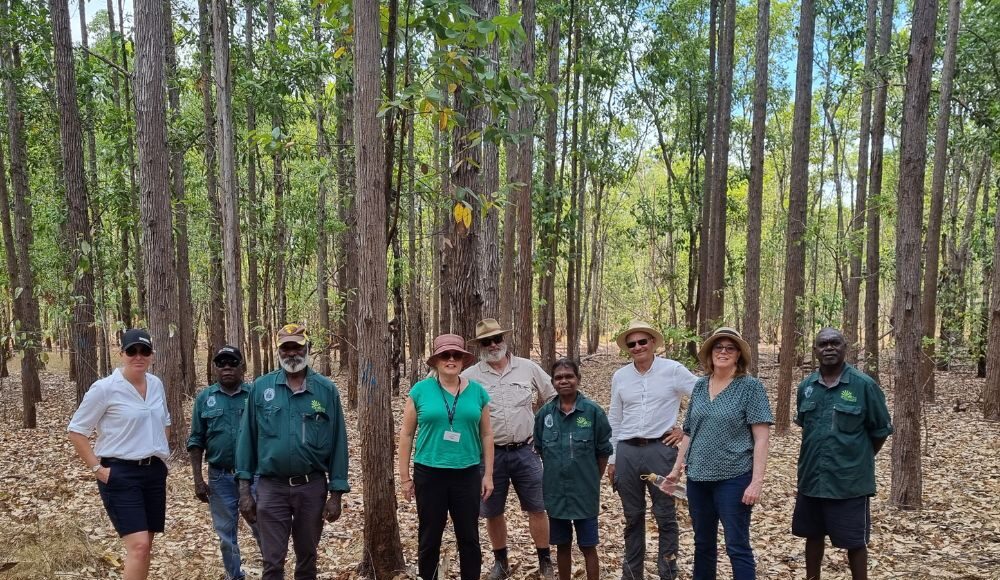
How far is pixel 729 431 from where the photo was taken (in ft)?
14.1

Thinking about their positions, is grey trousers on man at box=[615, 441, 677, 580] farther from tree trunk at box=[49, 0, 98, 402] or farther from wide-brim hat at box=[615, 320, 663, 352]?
tree trunk at box=[49, 0, 98, 402]

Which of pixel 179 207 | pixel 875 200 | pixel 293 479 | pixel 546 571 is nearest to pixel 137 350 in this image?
pixel 293 479

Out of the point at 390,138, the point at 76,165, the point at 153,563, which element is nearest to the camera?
the point at 390,138

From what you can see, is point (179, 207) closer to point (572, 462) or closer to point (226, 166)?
point (226, 166)

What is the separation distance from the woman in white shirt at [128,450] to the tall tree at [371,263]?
1.35m

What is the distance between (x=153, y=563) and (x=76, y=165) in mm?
6844

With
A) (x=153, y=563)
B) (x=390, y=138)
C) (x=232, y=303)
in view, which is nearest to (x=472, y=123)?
(x=390, y=138)

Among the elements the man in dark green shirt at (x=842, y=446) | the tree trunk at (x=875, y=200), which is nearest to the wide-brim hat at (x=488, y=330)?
the man in dark green shirt at (x=842, y=446)

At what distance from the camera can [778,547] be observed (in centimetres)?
634

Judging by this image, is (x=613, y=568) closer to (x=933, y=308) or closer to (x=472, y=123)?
(x=472, y=123)

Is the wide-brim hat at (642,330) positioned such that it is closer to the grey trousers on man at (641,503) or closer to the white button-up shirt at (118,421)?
the grey trousers on man at (641,503)

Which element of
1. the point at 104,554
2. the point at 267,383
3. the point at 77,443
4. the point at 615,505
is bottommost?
the point at 615,505

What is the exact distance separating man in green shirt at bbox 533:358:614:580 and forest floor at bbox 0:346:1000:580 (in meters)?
0.91

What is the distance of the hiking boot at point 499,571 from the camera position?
535 centimetres
